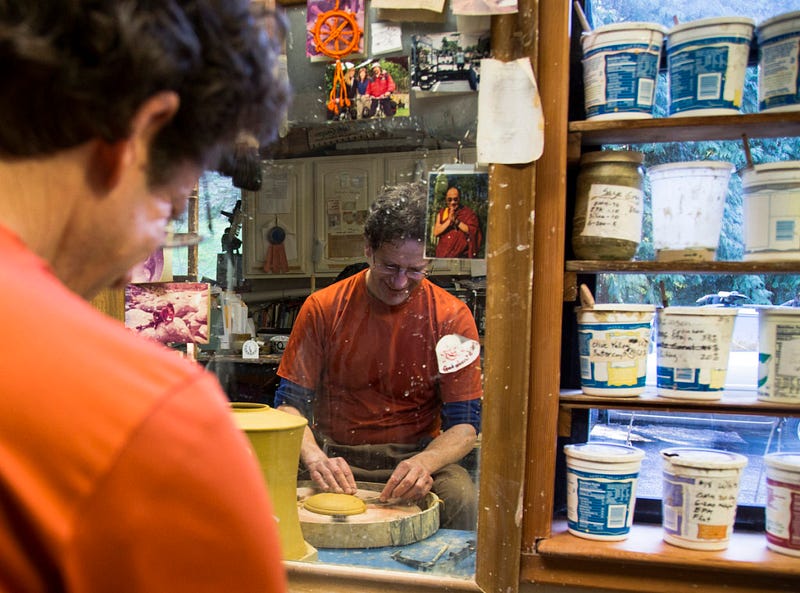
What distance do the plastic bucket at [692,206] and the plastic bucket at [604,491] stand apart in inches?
15.1

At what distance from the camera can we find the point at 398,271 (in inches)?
60.9

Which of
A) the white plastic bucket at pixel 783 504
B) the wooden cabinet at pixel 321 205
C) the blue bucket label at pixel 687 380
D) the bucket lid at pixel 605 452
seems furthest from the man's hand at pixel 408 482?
the white plastic bucket at pixel 783 504

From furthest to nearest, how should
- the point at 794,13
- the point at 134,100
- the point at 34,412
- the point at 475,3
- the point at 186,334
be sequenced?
the point at 186,334, the point at 475,3, the point at 794,13, the point at 134,100, the point at 34,412

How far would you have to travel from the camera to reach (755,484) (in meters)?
1.44

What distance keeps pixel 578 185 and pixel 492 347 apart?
35 centimetres

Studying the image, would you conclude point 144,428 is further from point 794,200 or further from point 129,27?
point 794,200

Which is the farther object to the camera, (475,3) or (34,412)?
(475,3)

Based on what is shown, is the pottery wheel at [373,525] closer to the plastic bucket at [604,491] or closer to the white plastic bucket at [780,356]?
the plastic bucket at [604,491]

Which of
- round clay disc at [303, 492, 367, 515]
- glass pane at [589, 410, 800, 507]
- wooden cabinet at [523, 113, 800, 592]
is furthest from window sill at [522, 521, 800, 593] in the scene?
round clay disc at [303, 492, 367, 515]

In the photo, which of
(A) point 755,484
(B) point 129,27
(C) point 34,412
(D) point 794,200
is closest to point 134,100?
(B) point 129,27

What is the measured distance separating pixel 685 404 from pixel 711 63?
603 mm

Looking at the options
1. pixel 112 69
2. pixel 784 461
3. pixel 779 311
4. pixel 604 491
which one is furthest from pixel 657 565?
pixel 112 69

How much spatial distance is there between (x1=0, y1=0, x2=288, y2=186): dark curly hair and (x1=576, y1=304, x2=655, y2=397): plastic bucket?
92 centimetres

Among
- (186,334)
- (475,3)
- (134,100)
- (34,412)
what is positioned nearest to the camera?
(34,412)
